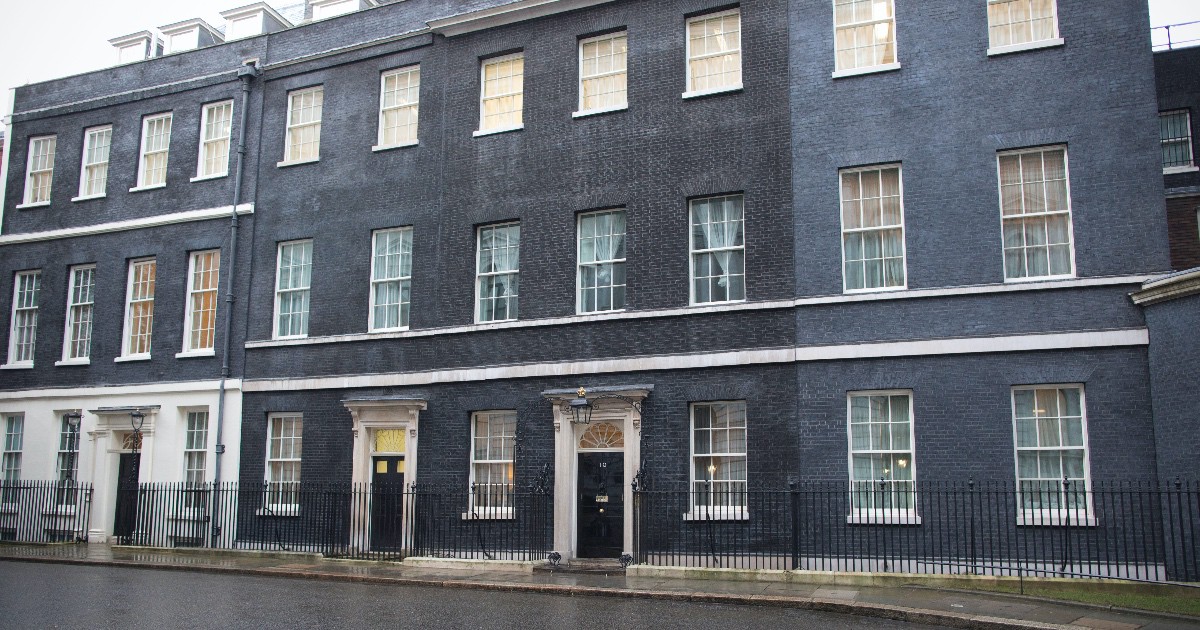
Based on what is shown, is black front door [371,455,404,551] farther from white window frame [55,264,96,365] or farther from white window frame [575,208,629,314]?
white window frame [55,264,96,365]

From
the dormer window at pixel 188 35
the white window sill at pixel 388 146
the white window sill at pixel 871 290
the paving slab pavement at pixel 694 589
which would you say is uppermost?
the dormer window at pixel 188 35

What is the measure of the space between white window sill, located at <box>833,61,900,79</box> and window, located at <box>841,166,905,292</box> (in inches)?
70.0

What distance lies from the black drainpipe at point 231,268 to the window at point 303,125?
4.00ft

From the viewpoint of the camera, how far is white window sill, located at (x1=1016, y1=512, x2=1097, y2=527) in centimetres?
1597

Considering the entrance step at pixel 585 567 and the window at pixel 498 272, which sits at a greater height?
the window at pixel 498 272

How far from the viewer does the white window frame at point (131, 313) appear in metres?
26.0

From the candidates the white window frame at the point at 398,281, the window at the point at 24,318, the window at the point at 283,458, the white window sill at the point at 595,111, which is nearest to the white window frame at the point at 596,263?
the white window sill at the point at 595,111

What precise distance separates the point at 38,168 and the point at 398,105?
41.6ft

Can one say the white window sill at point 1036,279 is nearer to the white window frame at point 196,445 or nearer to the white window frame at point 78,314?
the white window frame at point 196,445

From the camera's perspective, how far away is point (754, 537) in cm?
1806

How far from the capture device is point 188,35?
28469mm

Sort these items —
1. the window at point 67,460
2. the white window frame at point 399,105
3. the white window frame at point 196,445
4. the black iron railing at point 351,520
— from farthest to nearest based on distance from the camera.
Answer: the window at point 67,460 < the white window frame at point 196,445 < the white window frame at point 399,105 < the black iron railing at point 351,520

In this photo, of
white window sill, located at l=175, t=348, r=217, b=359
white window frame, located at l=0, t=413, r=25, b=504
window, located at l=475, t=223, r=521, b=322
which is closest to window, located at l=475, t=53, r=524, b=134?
window, located at l=475, t=223, r=521, b=322

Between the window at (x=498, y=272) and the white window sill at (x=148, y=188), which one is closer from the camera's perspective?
the window at (x=498, y=272)
